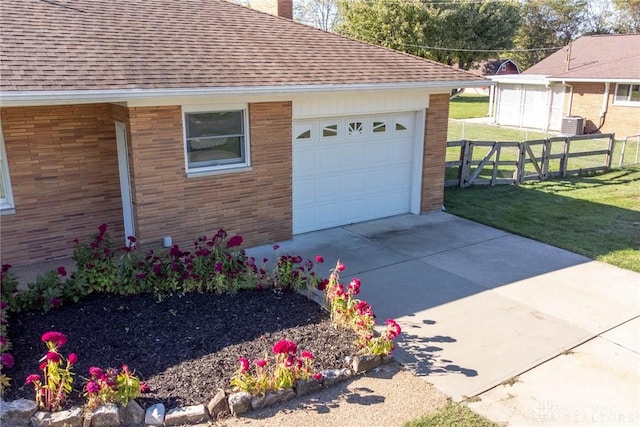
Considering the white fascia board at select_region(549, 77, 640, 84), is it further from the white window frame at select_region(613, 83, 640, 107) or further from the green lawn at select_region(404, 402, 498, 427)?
the green lawn at select_region(404, 402, 498, 427)

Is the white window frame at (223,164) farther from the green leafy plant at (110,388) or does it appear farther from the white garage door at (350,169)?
the green leafy plant at (110,388)

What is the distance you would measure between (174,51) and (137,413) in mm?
6146

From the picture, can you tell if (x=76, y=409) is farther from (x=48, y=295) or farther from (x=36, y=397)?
(x=48, y=295)

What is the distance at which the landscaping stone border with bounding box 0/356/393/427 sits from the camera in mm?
4555

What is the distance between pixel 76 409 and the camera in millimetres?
4648

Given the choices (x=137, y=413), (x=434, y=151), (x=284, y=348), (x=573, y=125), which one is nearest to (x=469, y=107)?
(x=573, y=125)

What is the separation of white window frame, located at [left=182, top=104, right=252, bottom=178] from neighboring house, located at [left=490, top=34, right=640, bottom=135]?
19435mm

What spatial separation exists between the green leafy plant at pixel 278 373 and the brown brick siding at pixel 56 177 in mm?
4986

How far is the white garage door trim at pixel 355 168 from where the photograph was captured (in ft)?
33.1

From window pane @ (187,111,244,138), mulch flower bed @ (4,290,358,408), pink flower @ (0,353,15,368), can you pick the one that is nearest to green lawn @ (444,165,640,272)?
window pane @ (187,111,244,138)

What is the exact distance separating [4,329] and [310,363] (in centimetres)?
330

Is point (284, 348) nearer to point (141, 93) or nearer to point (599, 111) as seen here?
point (141, 93)

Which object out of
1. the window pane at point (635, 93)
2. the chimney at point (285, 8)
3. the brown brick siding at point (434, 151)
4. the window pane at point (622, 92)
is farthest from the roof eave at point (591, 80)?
the chimney at point (285, 8)

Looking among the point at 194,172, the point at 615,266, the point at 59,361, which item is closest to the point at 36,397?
the point at 59,361
